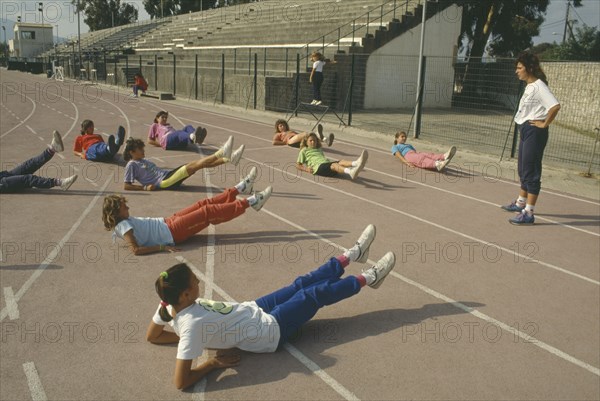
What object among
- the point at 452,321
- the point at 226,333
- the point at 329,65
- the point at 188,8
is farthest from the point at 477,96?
the point at 188,8

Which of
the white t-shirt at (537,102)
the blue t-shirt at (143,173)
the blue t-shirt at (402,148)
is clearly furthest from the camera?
the blue t-shirt at (402,148)

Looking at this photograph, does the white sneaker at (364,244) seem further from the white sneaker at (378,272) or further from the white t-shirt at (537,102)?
the white t-shirt at (537,102)

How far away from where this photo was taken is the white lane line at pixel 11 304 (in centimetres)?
469

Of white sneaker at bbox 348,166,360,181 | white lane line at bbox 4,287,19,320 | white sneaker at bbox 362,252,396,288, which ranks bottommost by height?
white lane line at bbox 4,287,19,320

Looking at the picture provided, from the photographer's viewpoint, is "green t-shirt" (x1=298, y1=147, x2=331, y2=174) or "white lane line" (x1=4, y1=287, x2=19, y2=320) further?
"green t-shirt" (x1=298, y1=147, x2=331, y2=174)

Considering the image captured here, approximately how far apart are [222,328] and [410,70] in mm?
22417

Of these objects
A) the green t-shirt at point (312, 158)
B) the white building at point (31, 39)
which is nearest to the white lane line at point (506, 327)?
the green t-shirt at point (312, 158)

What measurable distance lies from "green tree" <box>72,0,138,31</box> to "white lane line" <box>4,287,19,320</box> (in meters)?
102

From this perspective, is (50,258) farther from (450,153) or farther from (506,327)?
(450,153)

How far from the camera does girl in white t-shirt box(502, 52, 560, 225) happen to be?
24.3 feet

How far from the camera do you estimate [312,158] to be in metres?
10.3

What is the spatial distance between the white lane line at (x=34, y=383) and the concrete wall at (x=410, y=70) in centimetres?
2101

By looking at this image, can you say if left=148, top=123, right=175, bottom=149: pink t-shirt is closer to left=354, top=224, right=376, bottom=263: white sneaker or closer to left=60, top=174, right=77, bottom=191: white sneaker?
left=60, top=174, right=77, bottom=191: white sneaker

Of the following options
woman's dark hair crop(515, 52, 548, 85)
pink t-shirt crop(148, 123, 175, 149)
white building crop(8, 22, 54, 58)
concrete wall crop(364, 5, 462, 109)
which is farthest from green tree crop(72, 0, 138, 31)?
woman's dark hair crop(515, 52, 548, 85)
